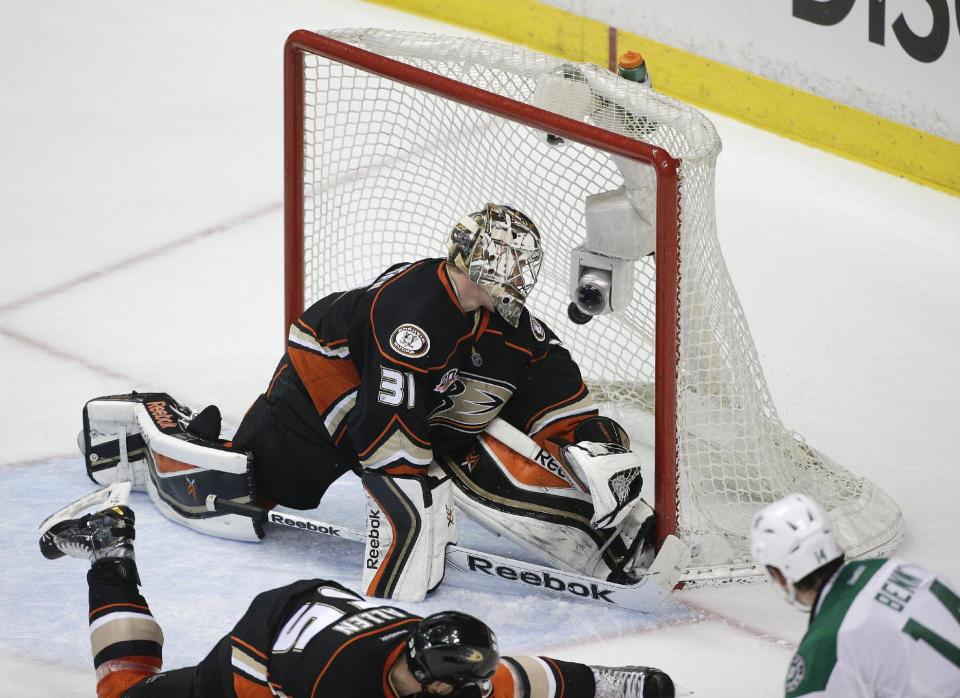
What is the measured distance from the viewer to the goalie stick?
3.32 meters

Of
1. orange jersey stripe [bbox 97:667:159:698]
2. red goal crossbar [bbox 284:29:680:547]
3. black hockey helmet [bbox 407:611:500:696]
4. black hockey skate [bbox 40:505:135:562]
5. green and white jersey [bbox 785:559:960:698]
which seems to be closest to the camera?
green and white jersey [bbox 785:559:960:698]

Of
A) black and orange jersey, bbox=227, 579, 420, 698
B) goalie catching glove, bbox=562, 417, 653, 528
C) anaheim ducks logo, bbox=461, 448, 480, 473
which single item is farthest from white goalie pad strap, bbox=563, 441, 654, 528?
black and orange jersey, bbox=227, 579, 420, 698

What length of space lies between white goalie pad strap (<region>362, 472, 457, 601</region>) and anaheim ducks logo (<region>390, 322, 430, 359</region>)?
0.28m

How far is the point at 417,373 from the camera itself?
323 centimetres

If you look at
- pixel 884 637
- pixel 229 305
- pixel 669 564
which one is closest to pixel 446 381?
pixel 669 564

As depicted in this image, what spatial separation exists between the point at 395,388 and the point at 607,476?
52cm

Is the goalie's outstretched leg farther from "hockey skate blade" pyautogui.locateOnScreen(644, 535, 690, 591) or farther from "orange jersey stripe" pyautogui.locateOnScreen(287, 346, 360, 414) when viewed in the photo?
"hockey skate blade" pyautogui.locateOnScreen(644, 535, 690, 591)

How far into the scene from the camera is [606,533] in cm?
352

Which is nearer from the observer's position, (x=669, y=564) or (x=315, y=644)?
(x=315, y=644)

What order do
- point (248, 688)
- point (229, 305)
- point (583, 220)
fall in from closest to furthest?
point (248, 688)
point (583, 220)
point (229, 305)

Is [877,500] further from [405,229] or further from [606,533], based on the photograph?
[405,229]

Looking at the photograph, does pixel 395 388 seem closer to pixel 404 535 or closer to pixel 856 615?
pixel 404 535

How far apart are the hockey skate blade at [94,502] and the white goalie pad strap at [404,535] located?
0.52 meters

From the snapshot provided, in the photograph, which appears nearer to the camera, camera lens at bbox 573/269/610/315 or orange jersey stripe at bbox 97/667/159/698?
orange jersey stripe at bbox 97/667/159/698
